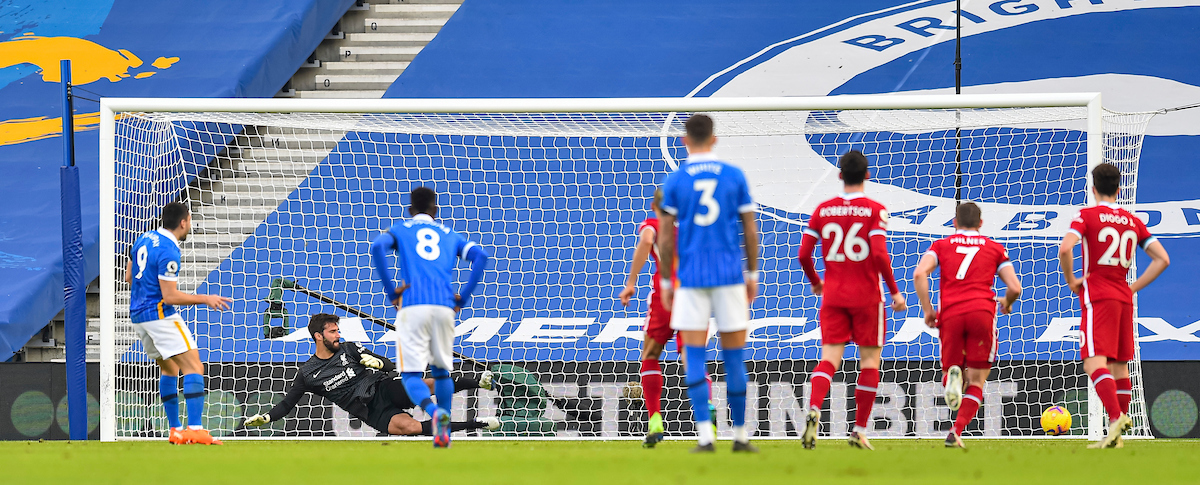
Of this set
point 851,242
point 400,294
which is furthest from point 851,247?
point 400,294

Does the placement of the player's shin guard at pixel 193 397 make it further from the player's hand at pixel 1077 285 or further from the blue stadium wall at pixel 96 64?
the player's hand at pixel 1077 285

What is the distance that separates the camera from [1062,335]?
1038 centimetres

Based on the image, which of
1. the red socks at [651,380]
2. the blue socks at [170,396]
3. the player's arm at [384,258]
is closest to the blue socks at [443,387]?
the player's arm at [384,258]

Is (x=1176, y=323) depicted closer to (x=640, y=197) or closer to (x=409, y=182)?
(x=640, y=197)

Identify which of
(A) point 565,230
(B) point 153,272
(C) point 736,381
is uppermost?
(A) point 565,230

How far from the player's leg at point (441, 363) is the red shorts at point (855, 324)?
84.2 inches

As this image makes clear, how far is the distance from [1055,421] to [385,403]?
5.26 metres

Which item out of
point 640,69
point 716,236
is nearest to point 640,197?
point 640,69

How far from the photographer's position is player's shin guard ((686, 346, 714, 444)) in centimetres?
484

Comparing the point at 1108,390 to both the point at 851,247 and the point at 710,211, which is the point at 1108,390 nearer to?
the point at 851,247

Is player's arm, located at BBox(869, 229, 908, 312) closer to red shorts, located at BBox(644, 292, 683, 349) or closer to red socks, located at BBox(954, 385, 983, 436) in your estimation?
red socks, located at BBox(954, 385, 983, 436)

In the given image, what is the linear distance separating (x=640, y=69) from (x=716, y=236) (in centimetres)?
782

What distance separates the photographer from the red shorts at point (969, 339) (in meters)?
6.60

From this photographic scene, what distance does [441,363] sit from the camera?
6.48 m
